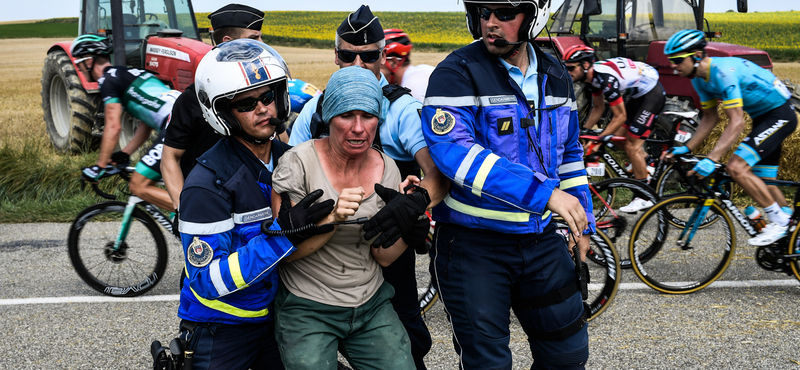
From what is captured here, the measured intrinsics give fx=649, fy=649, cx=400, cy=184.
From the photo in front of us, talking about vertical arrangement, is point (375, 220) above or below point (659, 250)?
above

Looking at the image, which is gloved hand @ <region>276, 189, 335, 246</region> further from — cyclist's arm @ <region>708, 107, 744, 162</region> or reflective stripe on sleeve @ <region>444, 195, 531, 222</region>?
cyclist's arm @ <region>708, 107, 744, 162</region>

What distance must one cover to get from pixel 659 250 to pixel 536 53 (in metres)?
3.62

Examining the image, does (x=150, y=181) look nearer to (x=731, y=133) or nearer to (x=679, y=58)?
(x=679, y=58)

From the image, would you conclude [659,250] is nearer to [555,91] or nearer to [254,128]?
[555,91]

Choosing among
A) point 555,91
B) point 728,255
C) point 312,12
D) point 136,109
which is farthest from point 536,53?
point 312,12

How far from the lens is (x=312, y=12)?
68.8 metres

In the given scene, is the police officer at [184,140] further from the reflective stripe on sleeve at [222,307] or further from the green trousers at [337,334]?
the green trousers at [337,334]

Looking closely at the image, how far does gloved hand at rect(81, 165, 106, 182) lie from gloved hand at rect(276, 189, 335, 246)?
3.85 m

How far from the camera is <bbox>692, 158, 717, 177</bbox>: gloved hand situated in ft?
17.1

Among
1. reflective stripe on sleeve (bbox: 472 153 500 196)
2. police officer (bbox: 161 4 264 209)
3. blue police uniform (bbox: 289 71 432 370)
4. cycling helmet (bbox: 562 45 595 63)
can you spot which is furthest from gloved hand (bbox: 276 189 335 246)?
cycling helmet (bbox: 562 45 595 63)

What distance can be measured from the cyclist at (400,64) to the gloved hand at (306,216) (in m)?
2.44

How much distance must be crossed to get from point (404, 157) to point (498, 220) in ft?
2.85

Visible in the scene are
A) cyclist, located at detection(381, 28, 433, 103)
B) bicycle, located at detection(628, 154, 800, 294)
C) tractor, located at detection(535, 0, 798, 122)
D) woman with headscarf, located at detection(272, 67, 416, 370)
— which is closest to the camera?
woman with headscarf, located at detection(272, 67, 416, 370)

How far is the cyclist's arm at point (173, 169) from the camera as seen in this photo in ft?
14.0
